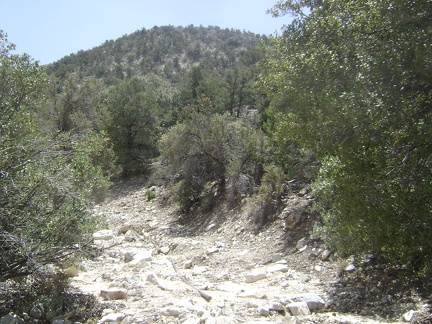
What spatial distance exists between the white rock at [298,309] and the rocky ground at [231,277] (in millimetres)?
15

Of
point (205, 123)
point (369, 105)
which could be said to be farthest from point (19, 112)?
point (205, 123)

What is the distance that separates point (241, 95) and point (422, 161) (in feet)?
86.8

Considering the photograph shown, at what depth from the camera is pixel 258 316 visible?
655 centimetres

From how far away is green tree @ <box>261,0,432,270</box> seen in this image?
5.19 meters

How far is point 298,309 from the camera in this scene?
6.53 meters

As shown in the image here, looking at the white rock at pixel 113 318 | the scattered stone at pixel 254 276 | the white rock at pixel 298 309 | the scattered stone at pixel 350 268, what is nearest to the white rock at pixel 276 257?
the scattered stone at pixel 254 276

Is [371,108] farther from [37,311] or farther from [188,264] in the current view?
[188,264]

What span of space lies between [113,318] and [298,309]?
3.00 meters

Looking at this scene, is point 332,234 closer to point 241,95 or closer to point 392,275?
point 392,275

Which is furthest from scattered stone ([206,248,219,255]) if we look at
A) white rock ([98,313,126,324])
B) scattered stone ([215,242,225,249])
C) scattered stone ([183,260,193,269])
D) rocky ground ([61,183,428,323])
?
A: white rock ([98,313,126,324])

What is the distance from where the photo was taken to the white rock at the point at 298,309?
256 inches

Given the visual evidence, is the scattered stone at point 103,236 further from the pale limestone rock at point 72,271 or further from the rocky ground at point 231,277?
the pale limestone rock at point 72,271

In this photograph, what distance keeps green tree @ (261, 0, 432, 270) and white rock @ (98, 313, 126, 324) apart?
13.0ft

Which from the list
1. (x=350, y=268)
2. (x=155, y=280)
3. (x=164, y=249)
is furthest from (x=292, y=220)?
(x=155, y=280)
